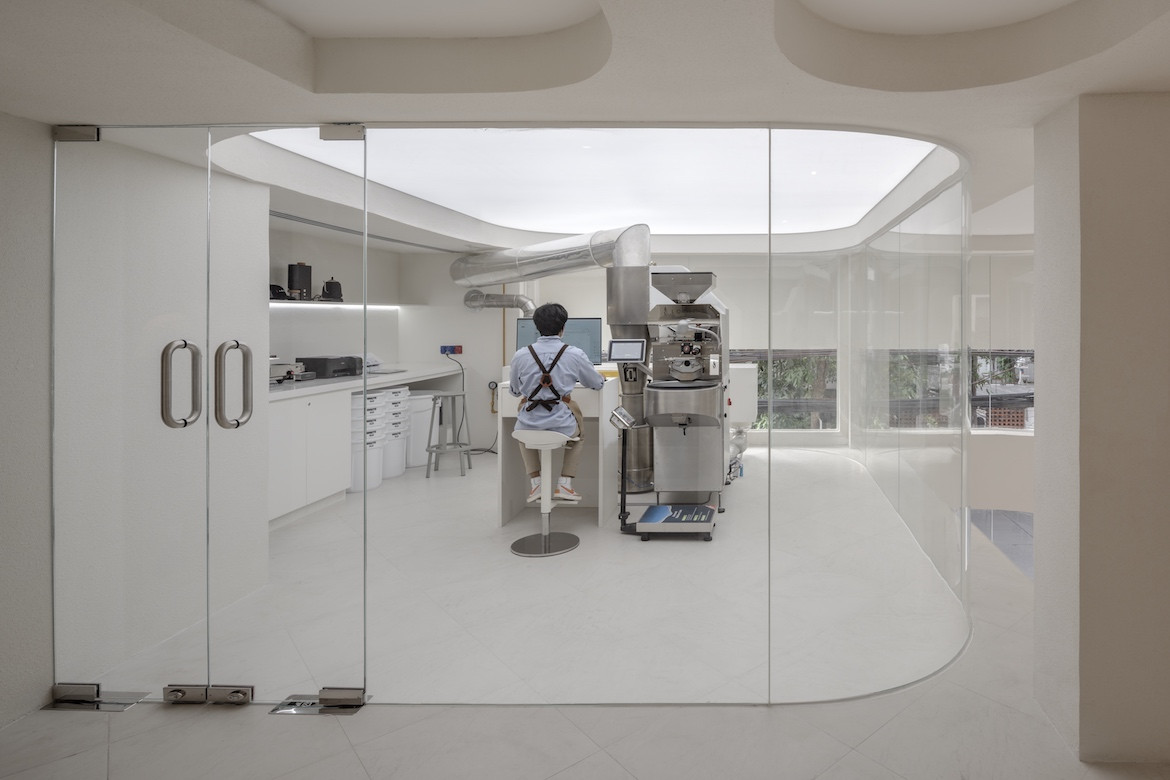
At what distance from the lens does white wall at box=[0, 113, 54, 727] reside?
2.56 meters

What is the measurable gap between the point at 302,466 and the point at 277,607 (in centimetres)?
57

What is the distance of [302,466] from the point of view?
2814 millimetres

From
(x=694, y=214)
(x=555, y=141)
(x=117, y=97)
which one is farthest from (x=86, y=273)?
(x=694, y=214)

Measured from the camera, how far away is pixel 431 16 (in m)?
2.16

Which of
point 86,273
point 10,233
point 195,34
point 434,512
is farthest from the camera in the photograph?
point 434,512

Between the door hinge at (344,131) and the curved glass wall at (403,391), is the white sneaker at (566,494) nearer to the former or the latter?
the curved glass wall at (403,391)

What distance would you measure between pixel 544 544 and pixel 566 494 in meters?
0.31

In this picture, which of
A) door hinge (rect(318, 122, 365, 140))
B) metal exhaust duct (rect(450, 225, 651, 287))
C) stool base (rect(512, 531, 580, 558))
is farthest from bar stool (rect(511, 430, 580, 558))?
door hinge (rect(318, 122, 365, 140))

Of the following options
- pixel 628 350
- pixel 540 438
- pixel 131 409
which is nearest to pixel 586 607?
pixel 540 438

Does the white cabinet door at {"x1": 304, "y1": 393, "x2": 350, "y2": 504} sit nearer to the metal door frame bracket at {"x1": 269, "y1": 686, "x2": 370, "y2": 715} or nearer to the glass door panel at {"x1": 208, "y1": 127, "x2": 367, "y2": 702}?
the glass door panel at {"x1": 208, "y1": 127, "x2": 367, "y2": 702}

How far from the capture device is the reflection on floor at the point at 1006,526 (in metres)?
6.03

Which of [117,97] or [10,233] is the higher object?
[117,97]

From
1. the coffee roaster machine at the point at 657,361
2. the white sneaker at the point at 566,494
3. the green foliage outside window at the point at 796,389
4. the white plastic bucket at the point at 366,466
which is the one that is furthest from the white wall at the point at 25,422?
the green foliage outside window at the point at 796,389

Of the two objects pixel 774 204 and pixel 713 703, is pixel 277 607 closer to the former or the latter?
pixel 713 703
